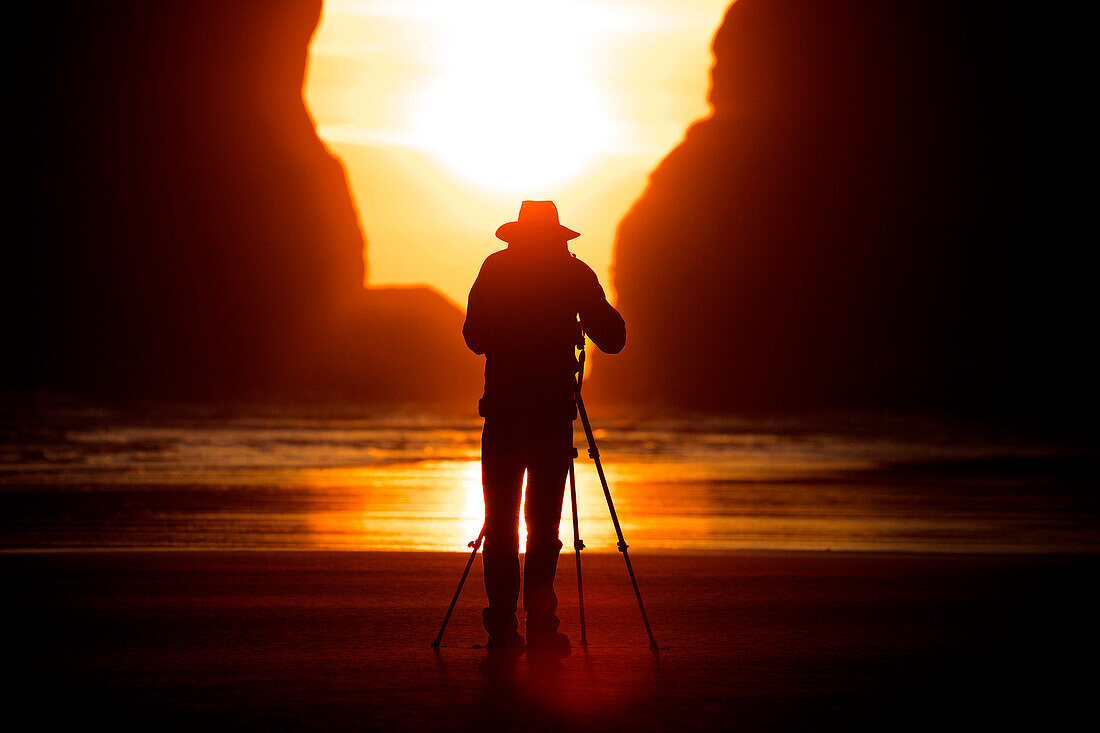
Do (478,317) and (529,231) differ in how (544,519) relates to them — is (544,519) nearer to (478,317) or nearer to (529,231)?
(478,317)

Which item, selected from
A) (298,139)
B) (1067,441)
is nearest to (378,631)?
(1067,441)

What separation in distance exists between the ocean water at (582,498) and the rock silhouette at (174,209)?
88.0 meters

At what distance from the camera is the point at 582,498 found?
68.6 ft

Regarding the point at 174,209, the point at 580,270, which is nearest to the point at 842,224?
the point at 174,209

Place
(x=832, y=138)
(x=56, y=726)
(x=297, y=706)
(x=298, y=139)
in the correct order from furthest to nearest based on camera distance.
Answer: (x=298, y=139) → (x=832, y=138) → (x=297, y=706) → (x=56, y=726)

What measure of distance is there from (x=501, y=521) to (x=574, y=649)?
75 centimetres

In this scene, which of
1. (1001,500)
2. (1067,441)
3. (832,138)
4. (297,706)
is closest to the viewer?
(297,706)

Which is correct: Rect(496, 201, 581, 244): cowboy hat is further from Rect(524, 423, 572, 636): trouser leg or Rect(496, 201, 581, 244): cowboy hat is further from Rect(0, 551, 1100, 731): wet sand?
Rect(0, 551, 1100, 731): wet sand

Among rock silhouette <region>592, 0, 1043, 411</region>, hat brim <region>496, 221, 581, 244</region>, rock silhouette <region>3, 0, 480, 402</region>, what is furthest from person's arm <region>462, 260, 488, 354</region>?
rock silhouette <region>3, 0, 480, 402</region>

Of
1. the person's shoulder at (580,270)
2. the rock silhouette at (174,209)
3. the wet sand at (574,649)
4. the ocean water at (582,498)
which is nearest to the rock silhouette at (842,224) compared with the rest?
the rock silhouette at (174,209)

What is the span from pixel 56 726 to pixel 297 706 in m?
0.92

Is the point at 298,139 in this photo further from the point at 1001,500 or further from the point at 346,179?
the point at 1001,500

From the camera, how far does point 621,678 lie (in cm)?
645

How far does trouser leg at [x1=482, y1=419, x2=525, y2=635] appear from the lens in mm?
7223
